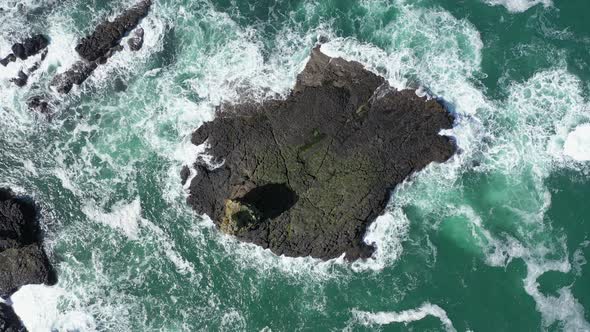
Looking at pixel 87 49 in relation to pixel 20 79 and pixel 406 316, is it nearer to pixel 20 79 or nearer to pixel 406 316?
pixel 20 79

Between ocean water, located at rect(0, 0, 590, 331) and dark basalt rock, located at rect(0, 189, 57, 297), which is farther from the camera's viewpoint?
ocean water, located at rect(0, 0, 590, 331)

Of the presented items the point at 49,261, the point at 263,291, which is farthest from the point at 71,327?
the point at 263,291

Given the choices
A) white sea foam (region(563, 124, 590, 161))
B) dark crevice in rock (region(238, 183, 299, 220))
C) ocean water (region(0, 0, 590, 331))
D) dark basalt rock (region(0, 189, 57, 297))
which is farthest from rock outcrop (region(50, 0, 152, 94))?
white sea foam (region(563, 124, 590, 161))

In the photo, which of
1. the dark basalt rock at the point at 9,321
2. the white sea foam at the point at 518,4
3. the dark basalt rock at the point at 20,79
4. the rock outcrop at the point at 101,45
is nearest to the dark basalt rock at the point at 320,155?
the rock outcrop at the point at 101,45

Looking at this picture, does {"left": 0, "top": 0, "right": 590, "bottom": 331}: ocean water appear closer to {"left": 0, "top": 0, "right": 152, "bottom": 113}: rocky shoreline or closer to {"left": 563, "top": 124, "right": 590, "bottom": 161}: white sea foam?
{"left": 563, "top": 124, "right": 590, "bottom": 161}: white sea foam

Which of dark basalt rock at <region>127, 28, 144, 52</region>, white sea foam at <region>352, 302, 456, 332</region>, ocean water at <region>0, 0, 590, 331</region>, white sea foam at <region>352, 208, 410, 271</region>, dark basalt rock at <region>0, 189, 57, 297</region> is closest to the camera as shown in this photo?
dark basalt rock at <region>0, 189, 57, 297</region>

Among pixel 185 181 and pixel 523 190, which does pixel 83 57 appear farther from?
pixel 523 190

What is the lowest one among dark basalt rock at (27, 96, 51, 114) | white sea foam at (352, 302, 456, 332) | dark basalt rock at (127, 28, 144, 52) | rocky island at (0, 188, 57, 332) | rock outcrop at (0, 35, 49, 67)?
white sea foam at (352, 302, 456, 332)
